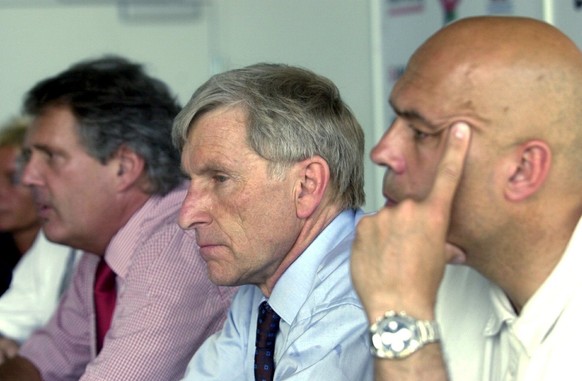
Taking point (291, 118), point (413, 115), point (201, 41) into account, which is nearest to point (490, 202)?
point (413, 115)

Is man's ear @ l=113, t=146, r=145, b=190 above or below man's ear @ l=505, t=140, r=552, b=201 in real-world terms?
below

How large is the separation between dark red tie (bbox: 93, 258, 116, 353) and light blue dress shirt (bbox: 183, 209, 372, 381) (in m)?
0.69

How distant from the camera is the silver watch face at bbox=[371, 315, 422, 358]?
1645 mm

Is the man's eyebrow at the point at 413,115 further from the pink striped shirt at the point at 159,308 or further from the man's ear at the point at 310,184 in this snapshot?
the pink striped shirt at the point at 159,308

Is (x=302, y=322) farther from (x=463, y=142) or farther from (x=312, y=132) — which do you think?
(x=463, y=142)

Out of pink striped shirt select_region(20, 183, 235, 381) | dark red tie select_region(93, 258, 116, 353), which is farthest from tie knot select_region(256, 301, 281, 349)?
dark red tie select_region(93, 258, 116, 353)

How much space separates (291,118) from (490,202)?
0.62 m

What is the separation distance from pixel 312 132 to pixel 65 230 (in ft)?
3.71

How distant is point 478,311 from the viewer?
6.30 feet

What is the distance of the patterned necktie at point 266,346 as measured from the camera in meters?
2.19

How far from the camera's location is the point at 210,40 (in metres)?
5.14

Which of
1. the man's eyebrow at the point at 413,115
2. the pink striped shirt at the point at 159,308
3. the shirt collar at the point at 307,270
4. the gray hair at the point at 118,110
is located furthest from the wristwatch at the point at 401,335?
the gray hair at the point at 118,110

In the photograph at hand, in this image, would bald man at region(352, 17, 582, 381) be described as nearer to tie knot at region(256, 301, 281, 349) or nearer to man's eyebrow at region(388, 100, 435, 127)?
man's eyebrow at region(388, 100, 435, 127)

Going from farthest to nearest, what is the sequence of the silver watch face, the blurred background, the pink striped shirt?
1. the blurred background
2. the pink striped shirt
3. the silver watch face
